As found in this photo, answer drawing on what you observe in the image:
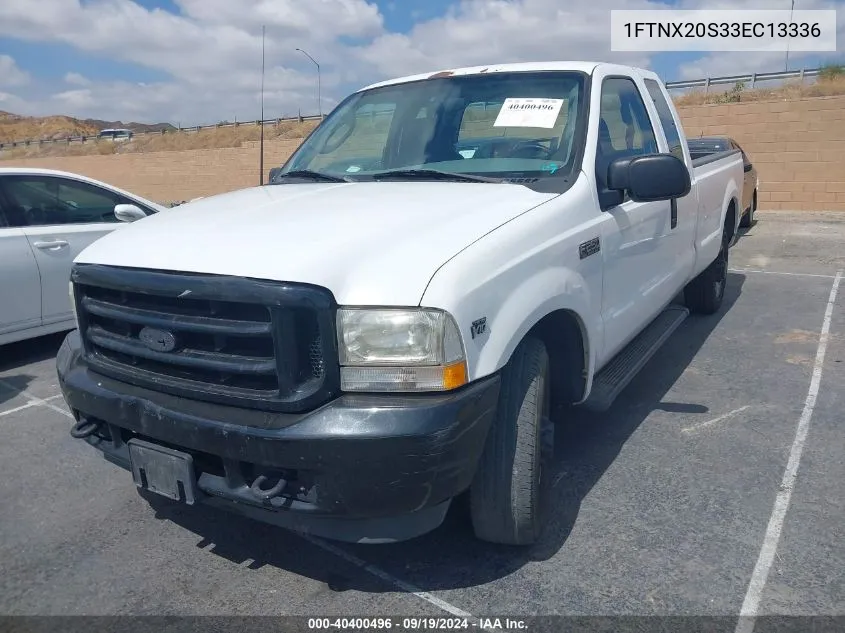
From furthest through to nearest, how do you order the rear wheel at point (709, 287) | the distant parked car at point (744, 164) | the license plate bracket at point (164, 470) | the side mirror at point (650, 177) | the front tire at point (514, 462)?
the distant parked car at point (744, 164) < the rear wheel at point (709, 287) < the side mirror at point (650, 177) < the front tire at point (514, 462) < the license plate bracket at point (164, 470)

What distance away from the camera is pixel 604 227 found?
335cm

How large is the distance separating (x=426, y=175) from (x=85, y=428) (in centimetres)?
186

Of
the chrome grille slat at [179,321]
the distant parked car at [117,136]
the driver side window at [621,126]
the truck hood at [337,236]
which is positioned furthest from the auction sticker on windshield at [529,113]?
the distant parked car at [117,136]

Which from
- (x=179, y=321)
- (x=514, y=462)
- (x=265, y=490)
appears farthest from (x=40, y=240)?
(x=514, y=462)

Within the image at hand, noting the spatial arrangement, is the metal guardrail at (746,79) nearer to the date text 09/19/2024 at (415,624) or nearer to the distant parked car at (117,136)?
the date text 09/19/2024 at (415,624)

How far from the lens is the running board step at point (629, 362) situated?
134 inches

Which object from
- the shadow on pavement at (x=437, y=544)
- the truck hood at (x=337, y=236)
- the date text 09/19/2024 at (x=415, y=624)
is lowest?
the date text 09/19/2024 at (x=415, y=624)

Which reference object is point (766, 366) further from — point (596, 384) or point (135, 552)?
point (135, 552)

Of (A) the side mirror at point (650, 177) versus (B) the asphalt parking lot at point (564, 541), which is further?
(A) the side mirror at point (650, 177)

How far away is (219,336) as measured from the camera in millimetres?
2400

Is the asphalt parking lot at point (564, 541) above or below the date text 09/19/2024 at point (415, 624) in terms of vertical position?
above

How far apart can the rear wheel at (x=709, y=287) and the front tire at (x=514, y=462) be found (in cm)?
411

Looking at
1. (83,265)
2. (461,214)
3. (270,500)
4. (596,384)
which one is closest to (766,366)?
(596,384)

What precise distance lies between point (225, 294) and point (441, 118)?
6.61ft
